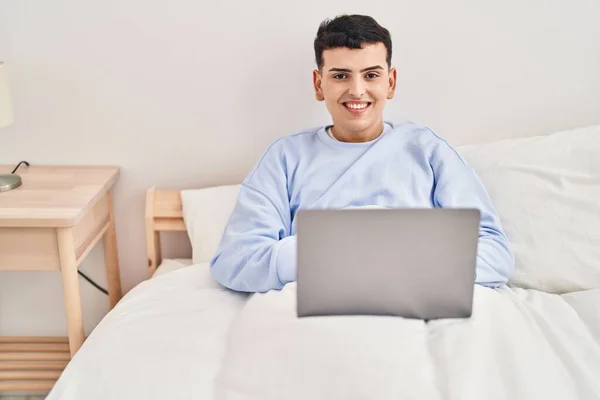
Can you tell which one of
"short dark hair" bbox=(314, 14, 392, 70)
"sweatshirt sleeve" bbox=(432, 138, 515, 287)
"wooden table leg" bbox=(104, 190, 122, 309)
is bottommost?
"wooden table leg" bbox=(104, 190, 122, 309)

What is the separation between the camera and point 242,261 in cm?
125

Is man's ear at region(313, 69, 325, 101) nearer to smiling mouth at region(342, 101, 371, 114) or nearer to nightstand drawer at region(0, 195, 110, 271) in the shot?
smiling mouth at region(342, 101, 371, 114)

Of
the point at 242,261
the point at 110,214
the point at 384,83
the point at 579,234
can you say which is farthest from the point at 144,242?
the point at 579,234

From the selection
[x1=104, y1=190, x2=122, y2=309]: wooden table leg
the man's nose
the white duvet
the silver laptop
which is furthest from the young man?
[x1=104, y1=190, x2=122, y2=309]: wooden table leg

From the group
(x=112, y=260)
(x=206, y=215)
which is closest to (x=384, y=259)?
(x=206, y=215)

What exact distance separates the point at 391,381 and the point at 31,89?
1.22m

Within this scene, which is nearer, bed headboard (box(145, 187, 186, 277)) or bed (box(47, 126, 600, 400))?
bed (box(47, 126, 600, 400))

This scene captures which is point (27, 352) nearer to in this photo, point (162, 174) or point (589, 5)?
→ point (162, 174)

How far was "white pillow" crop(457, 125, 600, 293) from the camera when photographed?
4.38ft

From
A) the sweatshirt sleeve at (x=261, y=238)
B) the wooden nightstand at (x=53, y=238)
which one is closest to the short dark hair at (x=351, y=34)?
the sweatshirt sleeve at (x=261, y=238)

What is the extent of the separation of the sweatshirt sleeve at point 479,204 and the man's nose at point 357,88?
0.23 metres

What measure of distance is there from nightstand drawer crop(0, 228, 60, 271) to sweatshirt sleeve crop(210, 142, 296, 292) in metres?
0.35

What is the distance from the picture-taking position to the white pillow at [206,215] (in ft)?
5.08

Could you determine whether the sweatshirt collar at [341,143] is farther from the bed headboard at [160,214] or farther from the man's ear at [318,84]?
the bed headboard at [160,214]
